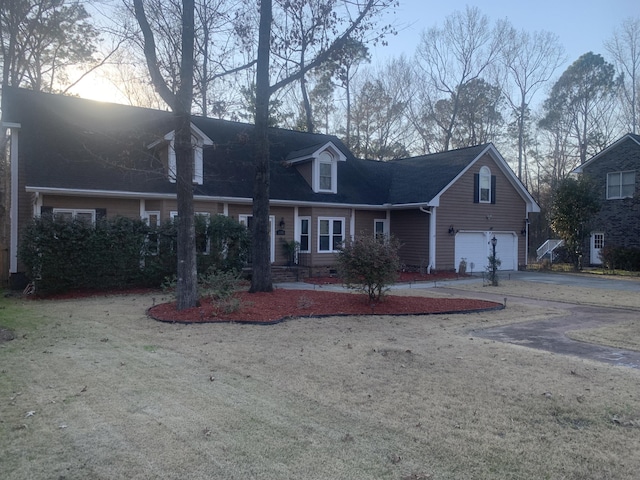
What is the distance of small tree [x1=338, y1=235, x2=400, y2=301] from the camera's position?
36.6ft

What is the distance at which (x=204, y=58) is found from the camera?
12.5 metres

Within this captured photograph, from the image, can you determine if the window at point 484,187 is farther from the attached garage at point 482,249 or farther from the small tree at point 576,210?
the small tree at point 576,210

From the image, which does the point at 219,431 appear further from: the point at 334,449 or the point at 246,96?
the point at 246,96

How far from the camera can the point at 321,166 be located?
21766 millimetres

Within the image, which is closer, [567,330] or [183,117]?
[567,330]

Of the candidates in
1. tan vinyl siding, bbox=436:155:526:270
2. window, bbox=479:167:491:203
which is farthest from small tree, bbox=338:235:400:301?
window, bbox=479:167:491:203

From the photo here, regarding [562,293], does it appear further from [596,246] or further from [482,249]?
[596,246]

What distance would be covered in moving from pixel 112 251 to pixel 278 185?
7.84 meters

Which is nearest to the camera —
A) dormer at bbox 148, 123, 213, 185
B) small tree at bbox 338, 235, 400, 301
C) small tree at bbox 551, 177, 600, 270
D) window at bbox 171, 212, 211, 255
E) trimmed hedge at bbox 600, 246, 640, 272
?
small tree at bbox 338, 235, 400, 301

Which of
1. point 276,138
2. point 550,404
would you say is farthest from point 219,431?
point 276,138

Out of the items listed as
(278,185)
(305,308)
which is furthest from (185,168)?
(278,185)

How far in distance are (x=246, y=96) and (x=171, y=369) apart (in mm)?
11200

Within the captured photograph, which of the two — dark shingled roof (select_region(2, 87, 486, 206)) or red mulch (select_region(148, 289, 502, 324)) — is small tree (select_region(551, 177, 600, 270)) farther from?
red mulch (select_region(148, 289, 502, 324))

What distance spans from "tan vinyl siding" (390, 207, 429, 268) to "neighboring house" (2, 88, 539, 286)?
5cm
